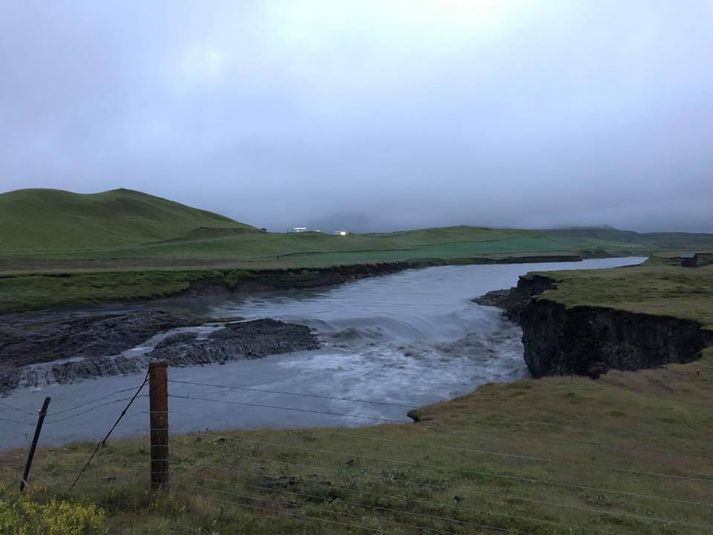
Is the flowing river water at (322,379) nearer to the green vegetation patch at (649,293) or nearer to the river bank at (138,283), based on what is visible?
the river bank at (138,283)

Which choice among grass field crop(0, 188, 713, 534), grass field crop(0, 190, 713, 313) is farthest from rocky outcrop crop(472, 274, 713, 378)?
grass field crop(0, 190, 713, 313)

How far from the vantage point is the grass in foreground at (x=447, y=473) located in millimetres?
8844

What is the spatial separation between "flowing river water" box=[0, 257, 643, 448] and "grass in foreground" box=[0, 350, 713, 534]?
19.4ft

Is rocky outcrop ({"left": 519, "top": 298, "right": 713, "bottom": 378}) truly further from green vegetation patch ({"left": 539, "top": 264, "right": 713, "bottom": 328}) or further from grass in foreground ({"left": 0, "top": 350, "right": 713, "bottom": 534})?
grass in foreground ({"left": 0, "top": 350, "right": 713, "bottom": 534})

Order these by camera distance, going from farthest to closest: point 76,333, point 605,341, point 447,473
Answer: point 76,333 → point 605,341 → point 447,473

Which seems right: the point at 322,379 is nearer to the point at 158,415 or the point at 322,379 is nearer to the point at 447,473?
the point at 447,473

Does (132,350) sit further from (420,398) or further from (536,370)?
(536,370)

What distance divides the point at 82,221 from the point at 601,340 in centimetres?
14366

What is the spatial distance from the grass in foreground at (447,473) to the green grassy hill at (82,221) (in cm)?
10341

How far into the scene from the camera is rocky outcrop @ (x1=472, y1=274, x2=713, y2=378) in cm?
2659

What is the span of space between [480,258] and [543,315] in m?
113

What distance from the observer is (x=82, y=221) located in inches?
5709

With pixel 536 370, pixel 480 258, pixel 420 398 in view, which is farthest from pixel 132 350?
pixel 480 258

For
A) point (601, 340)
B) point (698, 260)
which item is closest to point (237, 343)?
point (601, 340)
